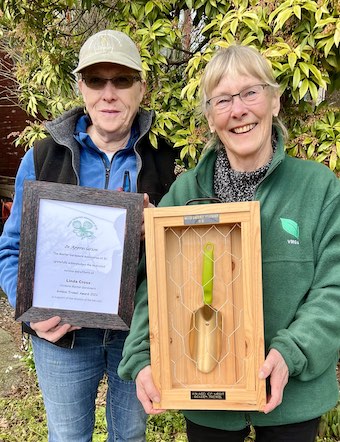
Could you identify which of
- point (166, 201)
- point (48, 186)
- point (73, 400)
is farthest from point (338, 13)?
point (73, 400)

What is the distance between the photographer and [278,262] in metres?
1.65

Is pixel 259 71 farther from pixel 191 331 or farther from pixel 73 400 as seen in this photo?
pixel 73 400

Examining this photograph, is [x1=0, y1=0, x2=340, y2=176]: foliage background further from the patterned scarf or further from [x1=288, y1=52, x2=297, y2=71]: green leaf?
the patterned scarf

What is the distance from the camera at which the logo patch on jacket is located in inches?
64.7

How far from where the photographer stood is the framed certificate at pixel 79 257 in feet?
5.96

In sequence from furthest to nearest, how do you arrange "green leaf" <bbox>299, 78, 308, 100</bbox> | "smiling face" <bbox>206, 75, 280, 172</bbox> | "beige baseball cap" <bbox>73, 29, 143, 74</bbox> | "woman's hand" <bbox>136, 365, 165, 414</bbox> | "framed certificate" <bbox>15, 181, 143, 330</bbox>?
"green leaf" <bbox>299, 78, 308, 100</bbox> < "beige baseball cap" <bbox>73, 29, 143, 74</bbox> < "framed certificate" <bbox>15, 181, 143, 330</bbox> < "smiling face" <bbox>206, 75, 280, 172</bbox> < "woman's hand" <bbox>136, 365, 165, 414</bbox>

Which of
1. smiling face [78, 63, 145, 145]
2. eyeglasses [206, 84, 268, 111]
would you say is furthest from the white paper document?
eyeglasses [206, 84, 268, 111]

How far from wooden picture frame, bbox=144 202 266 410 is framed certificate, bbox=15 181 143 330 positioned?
8.9 inches

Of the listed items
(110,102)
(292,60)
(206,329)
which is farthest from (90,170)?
(292,60)

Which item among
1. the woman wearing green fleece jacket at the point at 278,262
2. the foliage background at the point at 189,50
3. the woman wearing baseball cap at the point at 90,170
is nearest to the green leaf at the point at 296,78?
the foliage background at the point at 189,50

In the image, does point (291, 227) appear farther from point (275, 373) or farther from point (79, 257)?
point (79, 257)

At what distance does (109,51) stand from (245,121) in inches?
26.3

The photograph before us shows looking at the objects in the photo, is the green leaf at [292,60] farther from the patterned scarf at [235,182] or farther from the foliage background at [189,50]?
Result: the patterned scarf at [235,182]

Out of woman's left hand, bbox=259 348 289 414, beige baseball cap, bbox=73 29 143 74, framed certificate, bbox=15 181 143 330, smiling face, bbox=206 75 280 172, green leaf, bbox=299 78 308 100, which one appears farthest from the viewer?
green leaf, bbox=299 78 308 100
